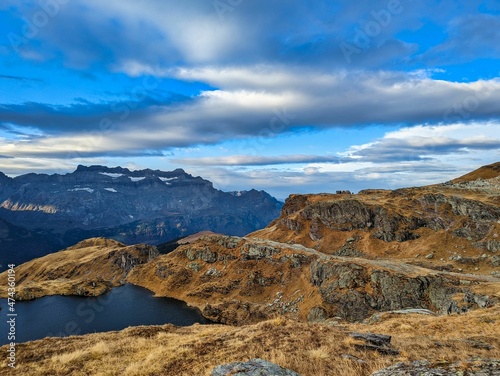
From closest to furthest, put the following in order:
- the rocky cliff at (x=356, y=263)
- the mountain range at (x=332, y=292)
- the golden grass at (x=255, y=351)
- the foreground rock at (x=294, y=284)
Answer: the golden grass at (x=255, y=351) < the mountain range at (x=332, y=292) < the foreground rock at (x=294, y=284) < the rocky cliff at (x=356, y=263)

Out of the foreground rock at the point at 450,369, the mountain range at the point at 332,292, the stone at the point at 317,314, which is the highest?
the foreground rock at the point at 450,369

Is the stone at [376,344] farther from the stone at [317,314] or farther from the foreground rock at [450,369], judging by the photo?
the stone at [317,314]

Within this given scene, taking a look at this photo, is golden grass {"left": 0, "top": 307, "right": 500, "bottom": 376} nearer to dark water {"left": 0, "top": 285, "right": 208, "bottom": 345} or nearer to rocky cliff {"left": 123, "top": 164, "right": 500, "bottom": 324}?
rocky cliff {"left": 123, "top": 164, "right": 500, "bottom": 324}

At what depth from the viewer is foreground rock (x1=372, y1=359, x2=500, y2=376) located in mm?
10367

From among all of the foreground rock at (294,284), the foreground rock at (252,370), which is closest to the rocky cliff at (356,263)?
the foreground rock at (294,284)

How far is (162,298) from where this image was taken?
126 m

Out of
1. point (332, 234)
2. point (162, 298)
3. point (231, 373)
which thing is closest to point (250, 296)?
point (162, 298)

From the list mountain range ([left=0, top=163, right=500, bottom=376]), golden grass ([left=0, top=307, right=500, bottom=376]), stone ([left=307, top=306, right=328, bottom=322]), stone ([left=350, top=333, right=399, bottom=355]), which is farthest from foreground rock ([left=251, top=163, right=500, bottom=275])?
stone ([left=350, top=333, right=399, bottom=355])

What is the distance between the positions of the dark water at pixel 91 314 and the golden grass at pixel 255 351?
74.8 metres


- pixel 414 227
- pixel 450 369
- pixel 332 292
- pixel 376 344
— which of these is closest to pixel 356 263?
pixel 332 292

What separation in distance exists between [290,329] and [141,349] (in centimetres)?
1122

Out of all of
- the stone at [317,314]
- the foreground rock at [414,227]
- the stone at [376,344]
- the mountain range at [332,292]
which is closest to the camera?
the stone at [376,344]

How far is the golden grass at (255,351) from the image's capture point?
16203mm

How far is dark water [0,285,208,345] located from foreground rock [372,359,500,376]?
92.8 metres
